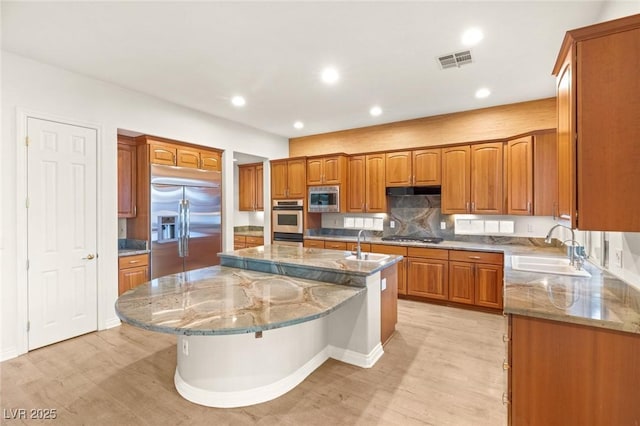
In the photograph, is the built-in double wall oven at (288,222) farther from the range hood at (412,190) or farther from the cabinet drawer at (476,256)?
the cabinet drawer at (476,256)

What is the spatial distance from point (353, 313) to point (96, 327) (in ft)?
10.0

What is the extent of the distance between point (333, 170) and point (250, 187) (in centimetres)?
225

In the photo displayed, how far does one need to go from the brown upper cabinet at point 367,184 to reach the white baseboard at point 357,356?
2.78 meters

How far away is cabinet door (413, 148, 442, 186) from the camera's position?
4.67 metres

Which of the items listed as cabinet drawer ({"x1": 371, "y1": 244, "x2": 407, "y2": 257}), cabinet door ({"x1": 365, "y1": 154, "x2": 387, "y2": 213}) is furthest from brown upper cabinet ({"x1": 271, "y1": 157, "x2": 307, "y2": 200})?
cabinet drawer ({"x1": 371, "y1": 244, "x2": 407, "y2": 257})

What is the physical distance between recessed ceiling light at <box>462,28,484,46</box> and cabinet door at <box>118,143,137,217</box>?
13.6 feet

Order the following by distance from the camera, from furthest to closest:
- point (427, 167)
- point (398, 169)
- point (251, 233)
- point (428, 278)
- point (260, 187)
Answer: point (251, 233)
point (260, 187)
point (398, 169)
point (427, 167)
point (428, 278)

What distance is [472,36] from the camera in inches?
103

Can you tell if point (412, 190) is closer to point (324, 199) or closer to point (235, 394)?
point (324, 199)

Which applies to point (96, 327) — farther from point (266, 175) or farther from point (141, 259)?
point (266, 175)

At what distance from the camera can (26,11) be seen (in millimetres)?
2312

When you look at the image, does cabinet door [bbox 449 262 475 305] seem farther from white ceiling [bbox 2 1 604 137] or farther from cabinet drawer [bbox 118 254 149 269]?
cabinet drawer [bbox 118 254 149 269]

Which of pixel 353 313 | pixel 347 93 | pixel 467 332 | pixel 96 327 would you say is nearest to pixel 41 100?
pixel 96 327

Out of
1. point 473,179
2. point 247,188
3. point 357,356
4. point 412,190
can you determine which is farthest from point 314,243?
point 357,356
